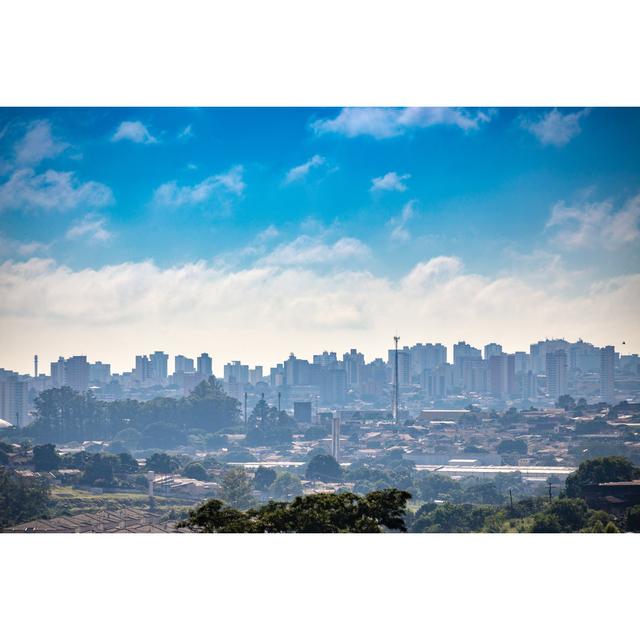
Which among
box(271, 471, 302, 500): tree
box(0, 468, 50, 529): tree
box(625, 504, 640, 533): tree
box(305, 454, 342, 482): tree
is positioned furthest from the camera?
box(305, 454, 342, 482): tree

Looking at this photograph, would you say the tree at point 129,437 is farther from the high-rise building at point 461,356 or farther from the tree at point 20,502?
the tree at point 20,502

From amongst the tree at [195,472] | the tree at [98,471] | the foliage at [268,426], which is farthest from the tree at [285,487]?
the foliage at [268,426]

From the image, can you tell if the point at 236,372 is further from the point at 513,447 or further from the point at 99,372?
the point at 513,447

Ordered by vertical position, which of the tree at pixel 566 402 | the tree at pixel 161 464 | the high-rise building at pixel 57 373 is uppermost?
the high-rise building at pixel 57 373

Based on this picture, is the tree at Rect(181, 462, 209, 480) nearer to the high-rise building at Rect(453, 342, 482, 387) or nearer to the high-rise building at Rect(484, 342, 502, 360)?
the high-rise building at Rect(453, 342, 482, 387)

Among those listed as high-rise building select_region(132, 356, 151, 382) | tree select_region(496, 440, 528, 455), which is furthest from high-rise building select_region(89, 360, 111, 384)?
tree select_region(496, 440, 528, 455)

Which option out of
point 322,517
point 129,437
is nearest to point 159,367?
point 129,437
